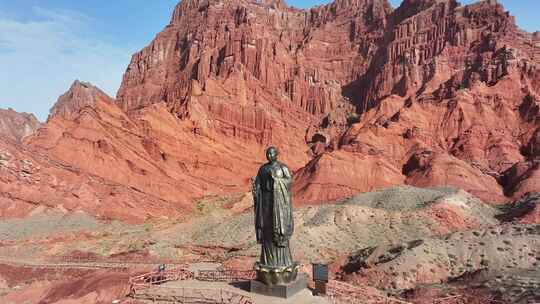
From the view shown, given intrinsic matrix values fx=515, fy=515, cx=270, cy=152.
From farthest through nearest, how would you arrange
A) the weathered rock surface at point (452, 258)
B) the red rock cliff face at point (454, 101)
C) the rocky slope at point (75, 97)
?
1. the rocky slope at point (75, 97)
2. the red rock cliff face at point (454, 101)
3. the weathered rock surface at point (452, 258)

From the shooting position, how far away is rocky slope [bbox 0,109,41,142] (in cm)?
13162

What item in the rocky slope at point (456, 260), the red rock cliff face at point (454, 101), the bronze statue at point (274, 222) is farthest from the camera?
the red rock cliff face at point (454, 101)

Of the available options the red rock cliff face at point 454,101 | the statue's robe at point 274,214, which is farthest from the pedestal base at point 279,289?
the red rock cliff face at point 454,101

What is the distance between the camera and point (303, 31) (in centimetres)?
15488

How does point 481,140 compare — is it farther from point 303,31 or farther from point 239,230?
point 303,31

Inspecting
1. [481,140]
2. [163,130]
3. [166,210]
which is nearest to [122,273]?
[166,210]

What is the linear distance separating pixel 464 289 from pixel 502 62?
284 feet

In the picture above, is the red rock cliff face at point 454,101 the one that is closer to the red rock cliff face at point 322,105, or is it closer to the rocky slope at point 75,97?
the red rock cliff face at point 322,105

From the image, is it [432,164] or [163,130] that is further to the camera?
[163,130]

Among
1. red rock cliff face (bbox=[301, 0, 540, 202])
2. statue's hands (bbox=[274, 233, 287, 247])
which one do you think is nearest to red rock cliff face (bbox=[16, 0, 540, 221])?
red rock cliff face (bbox=[301, 0, 540, 202])

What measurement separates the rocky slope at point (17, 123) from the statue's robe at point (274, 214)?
127 meters

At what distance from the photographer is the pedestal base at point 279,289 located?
1750cm

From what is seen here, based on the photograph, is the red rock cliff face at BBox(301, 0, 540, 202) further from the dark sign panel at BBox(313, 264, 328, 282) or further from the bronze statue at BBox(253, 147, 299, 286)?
the bronze statue at BBox(253, 147, 299, 286)

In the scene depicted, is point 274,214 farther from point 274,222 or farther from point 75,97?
point 75,97
